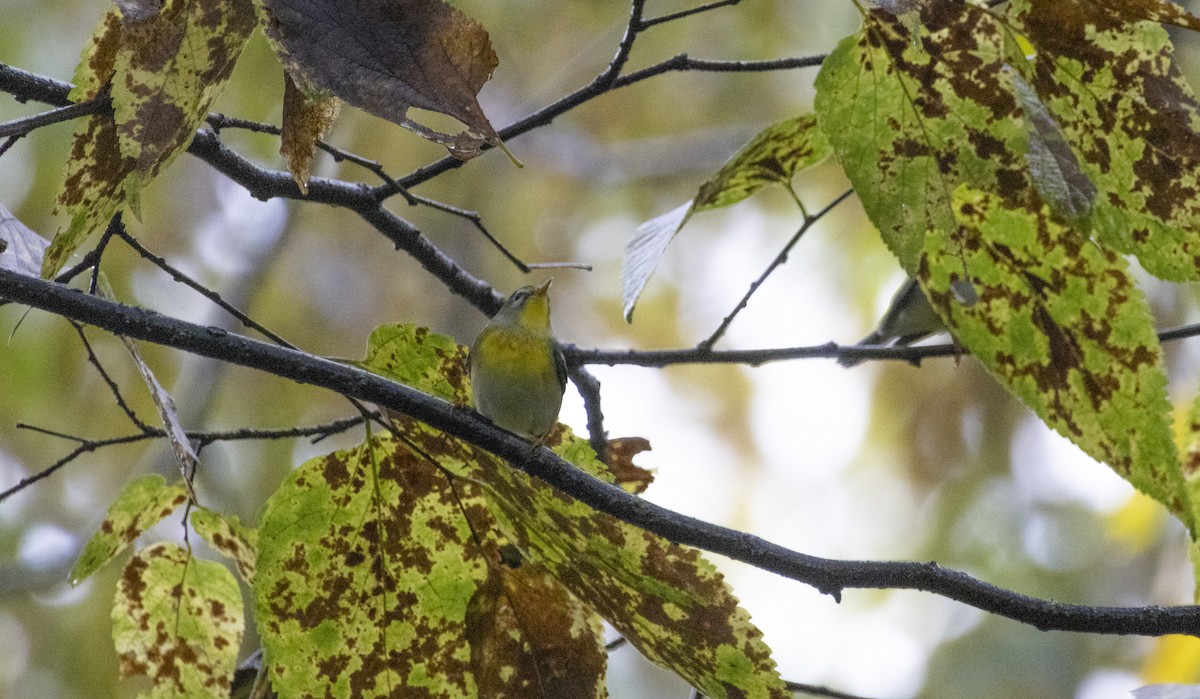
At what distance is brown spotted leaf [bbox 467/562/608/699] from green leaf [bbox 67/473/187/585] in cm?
64

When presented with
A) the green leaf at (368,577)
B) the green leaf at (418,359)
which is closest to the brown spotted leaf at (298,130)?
the green leaf at (418,359)

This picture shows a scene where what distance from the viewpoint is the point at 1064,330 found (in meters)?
1.10

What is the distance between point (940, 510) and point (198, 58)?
8307 mm

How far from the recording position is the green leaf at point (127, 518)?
155 cm

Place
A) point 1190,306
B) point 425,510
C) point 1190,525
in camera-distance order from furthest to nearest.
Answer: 1. point 1190,306
2. point 425,510
3. point 1190,525

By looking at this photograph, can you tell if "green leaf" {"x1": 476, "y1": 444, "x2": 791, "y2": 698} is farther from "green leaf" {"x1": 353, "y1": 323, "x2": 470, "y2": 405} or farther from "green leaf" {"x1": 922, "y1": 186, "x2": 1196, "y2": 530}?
"green leaf" {"x1": 922, "y1": 186, "x2": 1196, "y2": 530}

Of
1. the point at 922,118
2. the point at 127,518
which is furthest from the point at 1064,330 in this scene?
the point at 127,518

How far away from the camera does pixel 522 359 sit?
9.61ft

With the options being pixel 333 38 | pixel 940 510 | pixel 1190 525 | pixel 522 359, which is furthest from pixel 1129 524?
pixel 333 38

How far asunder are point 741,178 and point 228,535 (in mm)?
1003

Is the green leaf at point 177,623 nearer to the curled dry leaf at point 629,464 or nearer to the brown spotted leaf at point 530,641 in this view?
the brown spotted leaf at point 530,641

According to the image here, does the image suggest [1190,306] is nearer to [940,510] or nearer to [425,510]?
[940,510]

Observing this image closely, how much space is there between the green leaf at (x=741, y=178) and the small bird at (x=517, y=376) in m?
1.37

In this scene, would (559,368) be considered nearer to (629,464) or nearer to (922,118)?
(629,464)
